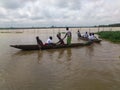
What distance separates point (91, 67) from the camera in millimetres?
9891

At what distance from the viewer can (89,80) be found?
25.5ft

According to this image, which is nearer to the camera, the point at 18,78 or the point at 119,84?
the point at 119,84

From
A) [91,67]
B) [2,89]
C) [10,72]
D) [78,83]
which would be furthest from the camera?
[91,67]

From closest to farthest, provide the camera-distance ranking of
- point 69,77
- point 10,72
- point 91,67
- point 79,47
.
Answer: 1. point 69,77
2. point 10,72
3. point 91,67
4. point 79,47

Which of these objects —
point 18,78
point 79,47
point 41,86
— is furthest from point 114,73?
point 79,47

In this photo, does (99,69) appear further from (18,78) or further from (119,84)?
(18,78)

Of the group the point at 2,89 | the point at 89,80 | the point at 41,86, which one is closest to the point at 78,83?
the point at 89,80

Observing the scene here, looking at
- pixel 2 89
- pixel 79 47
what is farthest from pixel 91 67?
pixel 79 47

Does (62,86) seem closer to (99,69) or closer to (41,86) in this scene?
(41,86)

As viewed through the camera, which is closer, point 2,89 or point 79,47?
point 2,89

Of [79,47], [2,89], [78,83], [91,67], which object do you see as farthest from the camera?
[79,47]

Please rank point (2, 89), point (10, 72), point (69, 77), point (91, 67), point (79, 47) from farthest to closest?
1. point (79, 47)
2. point (91, 67)
3. point (10, 72)
4. point (69, 77)
5. point (2, 89)

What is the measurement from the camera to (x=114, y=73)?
8.57 m

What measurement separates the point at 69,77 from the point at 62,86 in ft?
3.57
